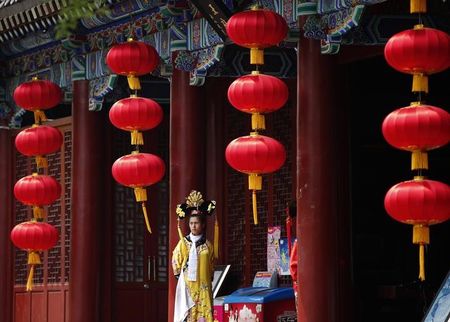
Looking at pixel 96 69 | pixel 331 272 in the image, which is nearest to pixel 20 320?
pixel 96 69

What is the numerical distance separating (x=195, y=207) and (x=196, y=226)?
7.8 inches

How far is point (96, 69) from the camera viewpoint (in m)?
16.7

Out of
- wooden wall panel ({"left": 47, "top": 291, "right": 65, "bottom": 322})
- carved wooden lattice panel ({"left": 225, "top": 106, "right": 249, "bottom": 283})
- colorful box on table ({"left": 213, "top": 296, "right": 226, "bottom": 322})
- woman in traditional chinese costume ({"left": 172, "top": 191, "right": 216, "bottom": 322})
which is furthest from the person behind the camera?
wooden wall panel ({"left": 47, "top": 291, "right": 65, "bottom": 322})

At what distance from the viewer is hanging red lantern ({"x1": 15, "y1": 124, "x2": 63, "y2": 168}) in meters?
16.5

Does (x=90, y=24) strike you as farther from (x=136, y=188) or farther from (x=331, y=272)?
(x=331, y=272)

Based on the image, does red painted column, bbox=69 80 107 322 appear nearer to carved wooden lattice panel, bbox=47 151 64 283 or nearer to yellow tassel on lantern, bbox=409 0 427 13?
carved wooden lattice panel, bbox=47 151 64 283

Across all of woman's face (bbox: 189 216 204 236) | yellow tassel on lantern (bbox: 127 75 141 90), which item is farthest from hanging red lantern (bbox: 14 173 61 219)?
woman's face (bbox: 189 216 204 236)

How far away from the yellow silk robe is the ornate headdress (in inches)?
10.4

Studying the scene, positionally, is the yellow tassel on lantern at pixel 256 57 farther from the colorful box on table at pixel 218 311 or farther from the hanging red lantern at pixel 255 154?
the colorful box on table at pixel 218 311

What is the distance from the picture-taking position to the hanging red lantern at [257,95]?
1298 cm

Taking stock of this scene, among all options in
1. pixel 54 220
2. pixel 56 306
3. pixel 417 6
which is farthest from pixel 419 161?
pixel 54 220

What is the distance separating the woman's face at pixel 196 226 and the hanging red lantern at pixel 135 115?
126 cm

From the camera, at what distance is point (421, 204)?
11.3 m

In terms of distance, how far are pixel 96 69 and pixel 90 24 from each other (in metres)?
0.55
